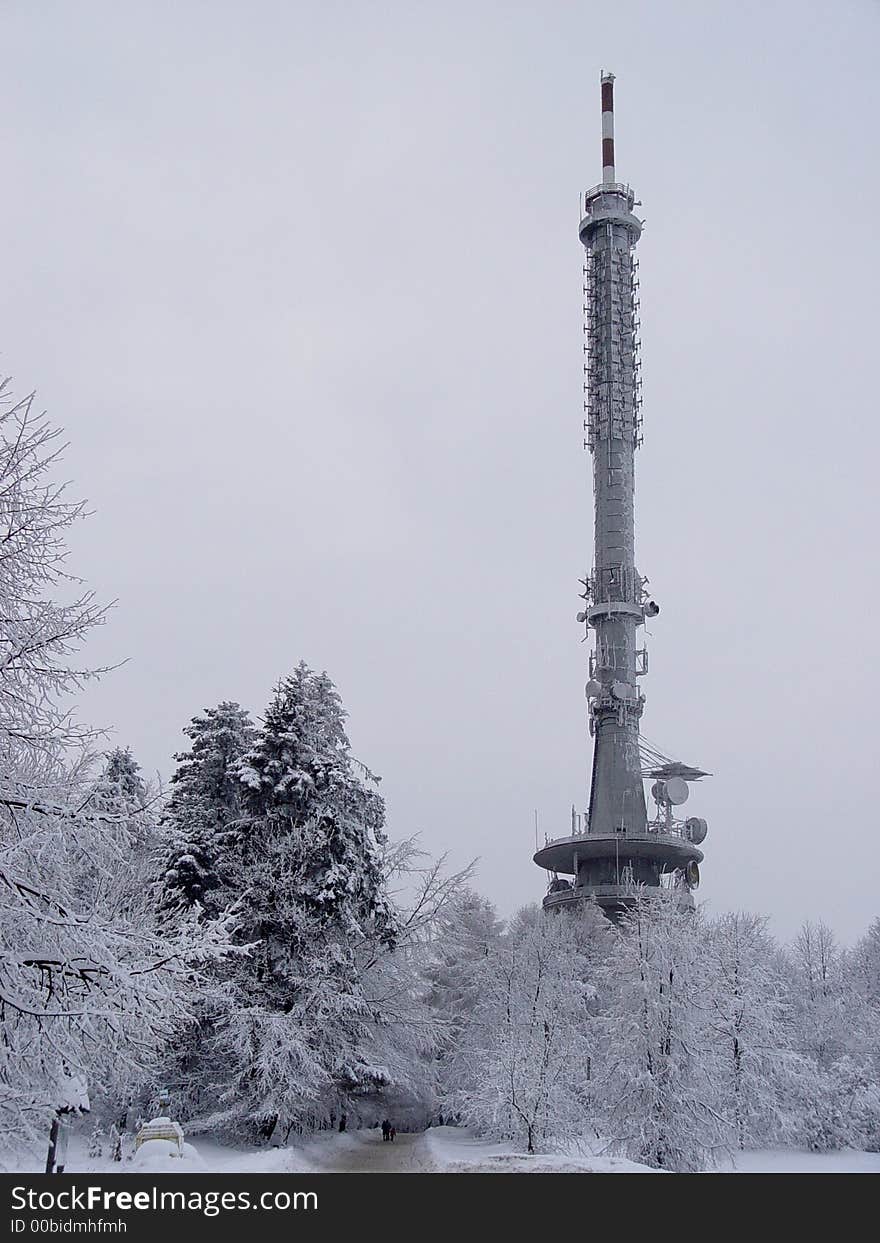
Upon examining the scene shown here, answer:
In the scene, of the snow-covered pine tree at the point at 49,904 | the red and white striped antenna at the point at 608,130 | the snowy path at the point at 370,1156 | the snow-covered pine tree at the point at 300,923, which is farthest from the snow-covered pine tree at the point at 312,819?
the red and white striped antenna at the point at 608,130

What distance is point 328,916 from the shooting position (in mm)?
33156

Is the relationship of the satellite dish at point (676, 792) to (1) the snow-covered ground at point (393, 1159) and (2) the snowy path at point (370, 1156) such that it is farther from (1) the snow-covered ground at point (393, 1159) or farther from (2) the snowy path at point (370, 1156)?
(2) the snowy path at point (370, 1156)

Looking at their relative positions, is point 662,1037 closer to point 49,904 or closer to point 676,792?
point 49,904

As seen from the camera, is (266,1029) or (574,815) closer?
(266,1029)

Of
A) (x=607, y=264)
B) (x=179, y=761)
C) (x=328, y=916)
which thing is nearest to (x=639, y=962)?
(x=328, y=916)

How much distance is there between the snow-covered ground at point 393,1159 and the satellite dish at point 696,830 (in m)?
29.0

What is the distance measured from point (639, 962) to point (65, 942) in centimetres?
2785

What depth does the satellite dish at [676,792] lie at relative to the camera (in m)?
77.3

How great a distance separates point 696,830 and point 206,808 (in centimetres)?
4858

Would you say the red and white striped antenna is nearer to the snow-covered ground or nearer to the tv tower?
the tv tower

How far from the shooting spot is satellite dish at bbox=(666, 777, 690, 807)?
7731 centimetres

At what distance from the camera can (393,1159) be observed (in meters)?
34.3

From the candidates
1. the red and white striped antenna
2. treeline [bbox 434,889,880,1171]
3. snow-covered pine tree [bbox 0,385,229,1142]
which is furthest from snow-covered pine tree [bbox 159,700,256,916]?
the red and white striped antenna
